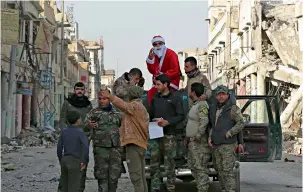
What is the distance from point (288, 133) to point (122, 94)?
2251cm

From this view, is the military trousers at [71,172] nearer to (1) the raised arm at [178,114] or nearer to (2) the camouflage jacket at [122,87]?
(2) the camouflage jacket at [122,87]

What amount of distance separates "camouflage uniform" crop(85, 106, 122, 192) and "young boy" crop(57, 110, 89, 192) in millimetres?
472

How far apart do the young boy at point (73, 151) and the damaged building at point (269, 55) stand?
70.2ft

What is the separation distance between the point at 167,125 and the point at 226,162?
1037 millimetres

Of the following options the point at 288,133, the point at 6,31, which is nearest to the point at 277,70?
the point at 288,133

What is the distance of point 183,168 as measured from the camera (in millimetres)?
9820

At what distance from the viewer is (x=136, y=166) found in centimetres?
835

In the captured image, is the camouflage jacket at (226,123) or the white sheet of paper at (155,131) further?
the white sheet of paper at (155,131)

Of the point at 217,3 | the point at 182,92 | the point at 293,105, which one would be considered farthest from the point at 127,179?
the point at 217,3

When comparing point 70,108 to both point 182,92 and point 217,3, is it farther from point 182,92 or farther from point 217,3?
point 217,3

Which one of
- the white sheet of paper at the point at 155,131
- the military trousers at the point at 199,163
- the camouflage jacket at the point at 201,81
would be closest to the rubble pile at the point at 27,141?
the camouflage jacket at the point at 201,81

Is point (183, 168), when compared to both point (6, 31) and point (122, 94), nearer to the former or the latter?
point (122, 94)

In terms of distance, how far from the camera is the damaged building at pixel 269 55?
32.7 metres

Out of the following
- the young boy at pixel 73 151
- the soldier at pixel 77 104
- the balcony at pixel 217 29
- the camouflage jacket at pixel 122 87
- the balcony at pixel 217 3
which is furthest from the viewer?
the balcony at pixel 217 3
